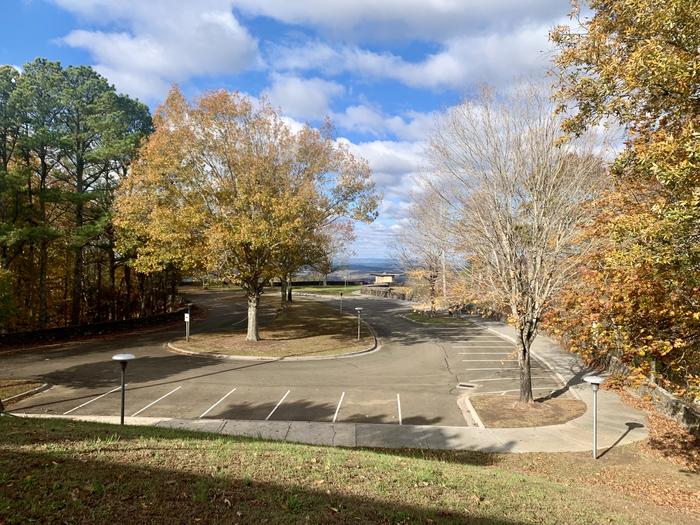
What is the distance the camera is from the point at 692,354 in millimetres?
8531

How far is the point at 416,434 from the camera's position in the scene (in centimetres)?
1269

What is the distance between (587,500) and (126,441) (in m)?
7.79

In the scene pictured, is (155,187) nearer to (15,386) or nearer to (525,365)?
(15,386)

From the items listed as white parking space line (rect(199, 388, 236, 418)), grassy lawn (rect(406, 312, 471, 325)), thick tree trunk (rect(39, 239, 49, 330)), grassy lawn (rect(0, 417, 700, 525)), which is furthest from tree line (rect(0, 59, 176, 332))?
grassy lawn (rect(406, 312, 471, 325))

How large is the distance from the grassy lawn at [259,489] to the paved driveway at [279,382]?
610 cm

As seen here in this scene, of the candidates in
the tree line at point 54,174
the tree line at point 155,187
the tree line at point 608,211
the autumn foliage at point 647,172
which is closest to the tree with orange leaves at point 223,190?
the tree line at point 155,187

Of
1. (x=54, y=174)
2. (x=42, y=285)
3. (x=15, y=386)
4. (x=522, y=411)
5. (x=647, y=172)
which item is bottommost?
(x=522, y=411)

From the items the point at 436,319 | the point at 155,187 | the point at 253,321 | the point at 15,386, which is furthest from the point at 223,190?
the point at 436,319

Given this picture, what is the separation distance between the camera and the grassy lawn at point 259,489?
16.6 ft

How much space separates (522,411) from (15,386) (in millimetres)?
18171

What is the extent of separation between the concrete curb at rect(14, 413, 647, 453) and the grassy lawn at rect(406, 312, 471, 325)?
24.5 metres

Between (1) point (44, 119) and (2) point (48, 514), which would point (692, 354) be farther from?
(1) point (44, 119)

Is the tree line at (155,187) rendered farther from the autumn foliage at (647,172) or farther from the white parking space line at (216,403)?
the autumn foliage at (647,172)

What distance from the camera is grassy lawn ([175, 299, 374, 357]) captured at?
2438cm
